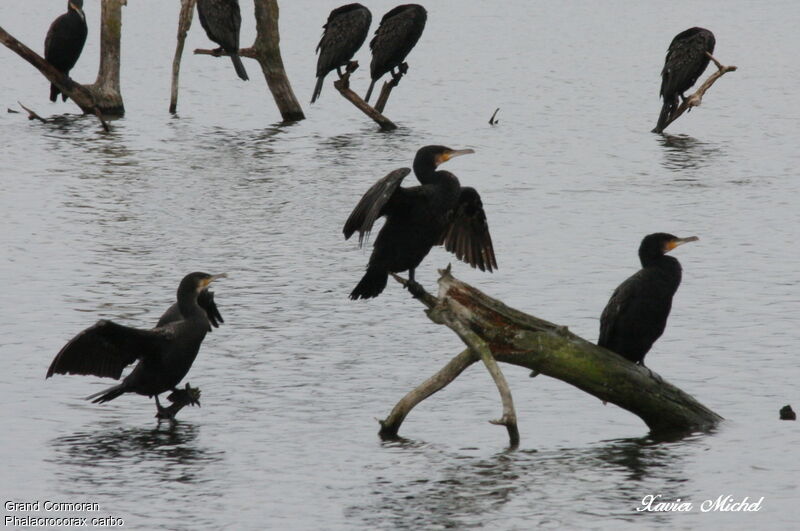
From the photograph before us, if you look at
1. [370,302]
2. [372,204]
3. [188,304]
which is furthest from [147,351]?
[370,302]

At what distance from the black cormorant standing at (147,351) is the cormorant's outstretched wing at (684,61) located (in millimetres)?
13398

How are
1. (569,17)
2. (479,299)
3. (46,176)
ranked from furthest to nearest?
(569,17) → (46,176) → (479,299)

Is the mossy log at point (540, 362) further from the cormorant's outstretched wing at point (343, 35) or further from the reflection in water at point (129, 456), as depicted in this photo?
the cormorant's outstretched wing at point (343, 35)

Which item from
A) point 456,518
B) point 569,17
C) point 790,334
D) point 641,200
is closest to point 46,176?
point 641,200

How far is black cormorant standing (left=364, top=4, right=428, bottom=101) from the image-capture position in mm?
20453

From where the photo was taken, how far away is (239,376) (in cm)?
950

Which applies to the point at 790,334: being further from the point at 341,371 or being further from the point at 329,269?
the point at 329,269

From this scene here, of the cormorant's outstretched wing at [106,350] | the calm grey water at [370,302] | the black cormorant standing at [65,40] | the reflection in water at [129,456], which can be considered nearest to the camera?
the calm grey water at [370,302]

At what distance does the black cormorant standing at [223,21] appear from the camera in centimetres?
2100

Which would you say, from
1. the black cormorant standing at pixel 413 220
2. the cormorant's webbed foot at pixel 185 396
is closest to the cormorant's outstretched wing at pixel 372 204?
the black cormorant standing at pixel 413 220

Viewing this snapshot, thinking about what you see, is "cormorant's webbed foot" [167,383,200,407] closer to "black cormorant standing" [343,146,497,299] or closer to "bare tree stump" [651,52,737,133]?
"black cormorant standing" [343,146,497,299]

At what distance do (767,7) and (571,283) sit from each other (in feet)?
127

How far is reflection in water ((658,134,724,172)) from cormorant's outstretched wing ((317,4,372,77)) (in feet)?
15.4

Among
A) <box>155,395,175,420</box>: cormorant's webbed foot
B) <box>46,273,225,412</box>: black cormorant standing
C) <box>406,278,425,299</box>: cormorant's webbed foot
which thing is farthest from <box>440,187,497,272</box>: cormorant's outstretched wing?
<box>155,395,175,420</box>: cormorant's webbed foot
